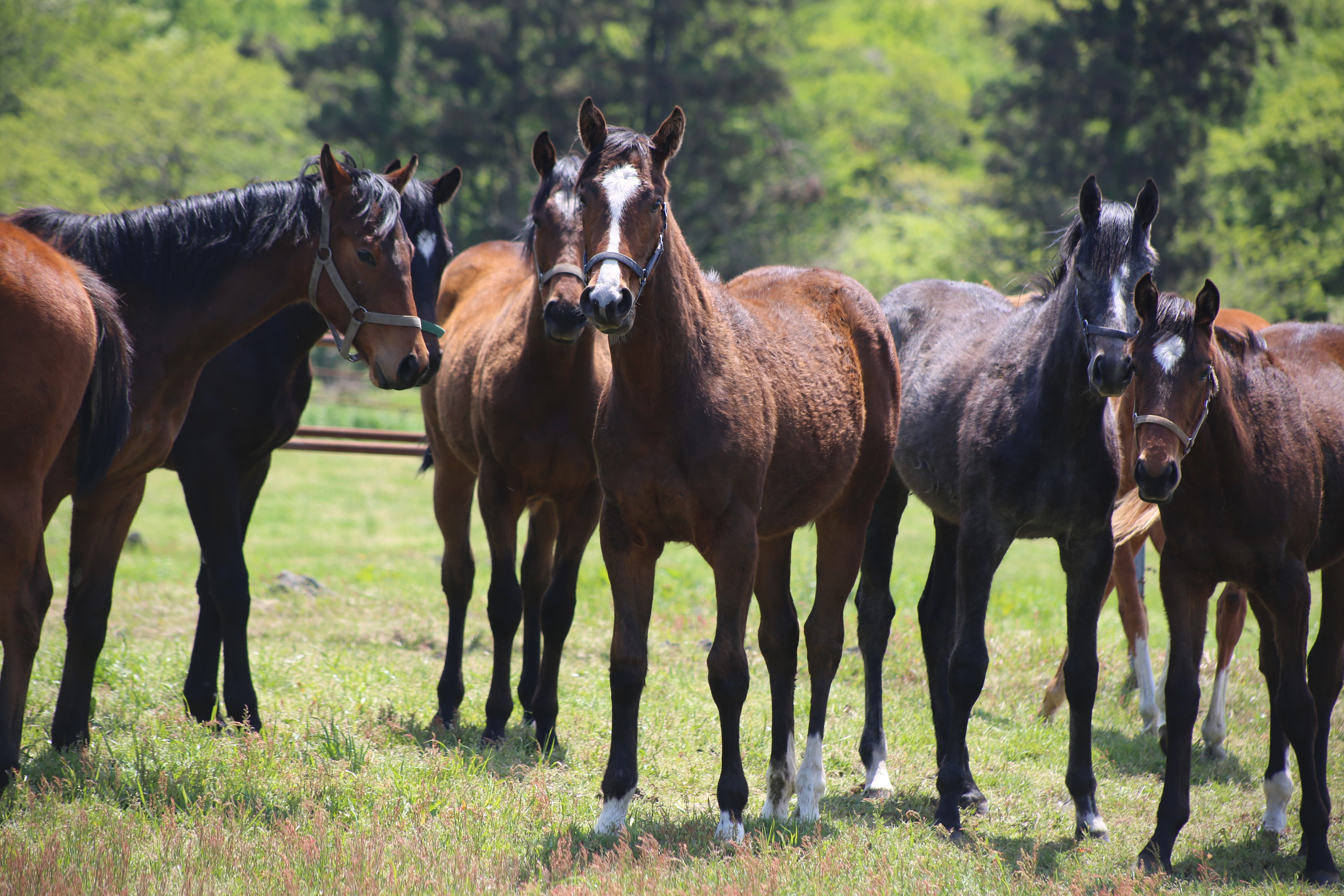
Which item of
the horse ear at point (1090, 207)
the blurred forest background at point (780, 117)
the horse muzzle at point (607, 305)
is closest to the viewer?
the horse muzzle at point (607, 305)

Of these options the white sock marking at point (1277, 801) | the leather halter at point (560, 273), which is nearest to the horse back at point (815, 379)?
the leather halter at point (560, 273)

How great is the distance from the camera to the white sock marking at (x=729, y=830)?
3590 mm

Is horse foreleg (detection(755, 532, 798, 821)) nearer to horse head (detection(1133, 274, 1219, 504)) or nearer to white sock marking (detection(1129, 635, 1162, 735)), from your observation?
horse head (detection(1133, 274, 1219, 504))

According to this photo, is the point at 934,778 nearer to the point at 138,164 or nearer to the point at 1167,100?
the point at 1167,100

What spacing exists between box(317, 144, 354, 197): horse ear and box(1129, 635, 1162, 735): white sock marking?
196 inches

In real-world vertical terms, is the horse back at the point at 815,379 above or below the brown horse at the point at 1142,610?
above

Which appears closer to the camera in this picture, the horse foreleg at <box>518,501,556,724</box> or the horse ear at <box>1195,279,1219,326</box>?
the horse ear at <box>1195,279,1219,326</box>

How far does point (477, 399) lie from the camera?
193 inches

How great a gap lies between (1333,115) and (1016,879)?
17.5 m

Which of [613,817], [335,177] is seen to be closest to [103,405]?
[335,177]

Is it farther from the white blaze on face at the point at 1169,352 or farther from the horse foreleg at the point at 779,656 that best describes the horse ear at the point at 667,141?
the white blaze on face at the point at 1169,352

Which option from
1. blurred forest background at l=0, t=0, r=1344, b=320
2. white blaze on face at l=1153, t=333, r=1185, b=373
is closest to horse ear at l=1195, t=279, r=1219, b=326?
white blaze on face at l=1153, t=333, r=1185, b=373

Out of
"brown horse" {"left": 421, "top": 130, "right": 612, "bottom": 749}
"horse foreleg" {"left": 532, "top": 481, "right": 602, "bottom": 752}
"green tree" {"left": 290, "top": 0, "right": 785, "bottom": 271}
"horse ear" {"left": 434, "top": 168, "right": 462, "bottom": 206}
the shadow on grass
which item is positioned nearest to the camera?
"brown horse" {"left": 421, "top": 130, "right": 612, "bottom": 749}

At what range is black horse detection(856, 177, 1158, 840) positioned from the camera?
12.7ft
